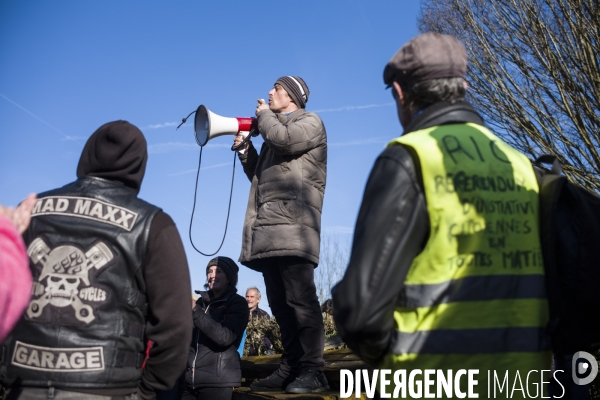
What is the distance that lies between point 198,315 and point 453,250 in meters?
3.69

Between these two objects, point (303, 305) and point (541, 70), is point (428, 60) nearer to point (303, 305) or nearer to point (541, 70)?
point (303, 305)

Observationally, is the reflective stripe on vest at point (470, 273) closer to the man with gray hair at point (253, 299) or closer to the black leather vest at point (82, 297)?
the black leather vest at point (82, 297)

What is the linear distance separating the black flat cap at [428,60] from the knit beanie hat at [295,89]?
276 cm

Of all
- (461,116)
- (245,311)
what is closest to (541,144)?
(245,311)

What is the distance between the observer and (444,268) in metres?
2.35

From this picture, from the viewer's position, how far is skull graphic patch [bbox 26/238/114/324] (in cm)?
284

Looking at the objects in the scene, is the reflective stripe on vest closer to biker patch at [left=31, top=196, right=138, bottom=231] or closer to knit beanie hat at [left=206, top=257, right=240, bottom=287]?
biker patch at [left=31, top=196, right=138, bottom=231]

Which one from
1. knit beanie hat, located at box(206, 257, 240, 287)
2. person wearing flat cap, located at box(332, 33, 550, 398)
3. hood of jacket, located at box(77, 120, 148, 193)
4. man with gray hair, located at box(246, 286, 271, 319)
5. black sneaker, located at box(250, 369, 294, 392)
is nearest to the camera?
person wearing flat cap, located at box(332, 33, 550, 398)

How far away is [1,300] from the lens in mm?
2113

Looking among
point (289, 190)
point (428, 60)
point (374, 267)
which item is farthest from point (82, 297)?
point (289, 190)

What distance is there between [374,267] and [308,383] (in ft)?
9.29

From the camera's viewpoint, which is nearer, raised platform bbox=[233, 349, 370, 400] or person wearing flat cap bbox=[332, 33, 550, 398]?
person wearing flat cap bbox=[332, 33, 550, 398]

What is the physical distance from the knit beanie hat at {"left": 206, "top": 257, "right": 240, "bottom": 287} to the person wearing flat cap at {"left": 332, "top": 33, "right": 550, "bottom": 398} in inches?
155

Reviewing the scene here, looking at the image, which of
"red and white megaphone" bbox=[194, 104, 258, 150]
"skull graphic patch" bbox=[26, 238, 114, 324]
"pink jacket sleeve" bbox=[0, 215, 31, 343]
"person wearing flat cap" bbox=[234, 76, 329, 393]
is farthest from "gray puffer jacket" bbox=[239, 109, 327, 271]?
"pink jacket sleeve" bbox=[0, 215, 31, 343]
